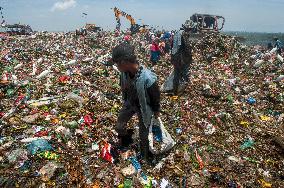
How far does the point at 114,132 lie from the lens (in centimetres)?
505

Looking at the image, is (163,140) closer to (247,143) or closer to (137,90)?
(137,90)

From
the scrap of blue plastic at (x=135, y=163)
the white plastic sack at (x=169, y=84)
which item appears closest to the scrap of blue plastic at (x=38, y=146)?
the scrap of blue plastic at (x=135, y=163)

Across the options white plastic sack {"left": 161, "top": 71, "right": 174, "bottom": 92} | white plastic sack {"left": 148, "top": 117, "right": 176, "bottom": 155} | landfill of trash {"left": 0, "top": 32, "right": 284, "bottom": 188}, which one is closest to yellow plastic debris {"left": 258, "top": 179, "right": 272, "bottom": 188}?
landfill of trash {"left": 0, "top": 32, "right": 284, "bottom": 188}

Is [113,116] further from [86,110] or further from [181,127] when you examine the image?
[181,127]

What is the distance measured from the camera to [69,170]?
3.88 metres

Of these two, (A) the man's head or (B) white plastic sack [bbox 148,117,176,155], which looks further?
(B) white plastic sack [bbox 148,117,176,155]

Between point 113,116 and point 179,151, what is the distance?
1.60m

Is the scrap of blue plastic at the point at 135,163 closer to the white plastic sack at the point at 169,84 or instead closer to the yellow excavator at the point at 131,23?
the white plastic sack at the point at 169,84

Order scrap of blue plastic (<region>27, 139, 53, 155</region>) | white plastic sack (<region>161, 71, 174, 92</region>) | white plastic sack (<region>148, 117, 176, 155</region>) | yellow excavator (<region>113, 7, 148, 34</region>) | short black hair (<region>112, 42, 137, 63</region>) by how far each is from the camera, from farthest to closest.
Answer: yellow excavator (<region>113, 7, 148, 34</region>), white plastic sack (<region>161, 71, 174, 92</region>), scrap of blue plastic (<region>27, 139, 53, 155</region>), white plastic sack (<region>148, 117, 176, 155</region>), short black hair (<region>112, 42, 137, 63</region>)

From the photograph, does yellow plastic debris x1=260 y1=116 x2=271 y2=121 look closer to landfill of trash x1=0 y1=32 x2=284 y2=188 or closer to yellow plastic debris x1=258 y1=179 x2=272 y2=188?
landfill of trash x1=0 y1=32 x2=284 y2=188

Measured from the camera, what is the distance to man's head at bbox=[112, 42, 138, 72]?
323 cm

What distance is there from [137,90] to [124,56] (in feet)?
1.60

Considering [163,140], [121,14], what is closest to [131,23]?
[121,14]

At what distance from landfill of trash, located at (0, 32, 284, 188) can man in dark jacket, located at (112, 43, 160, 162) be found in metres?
0.61
